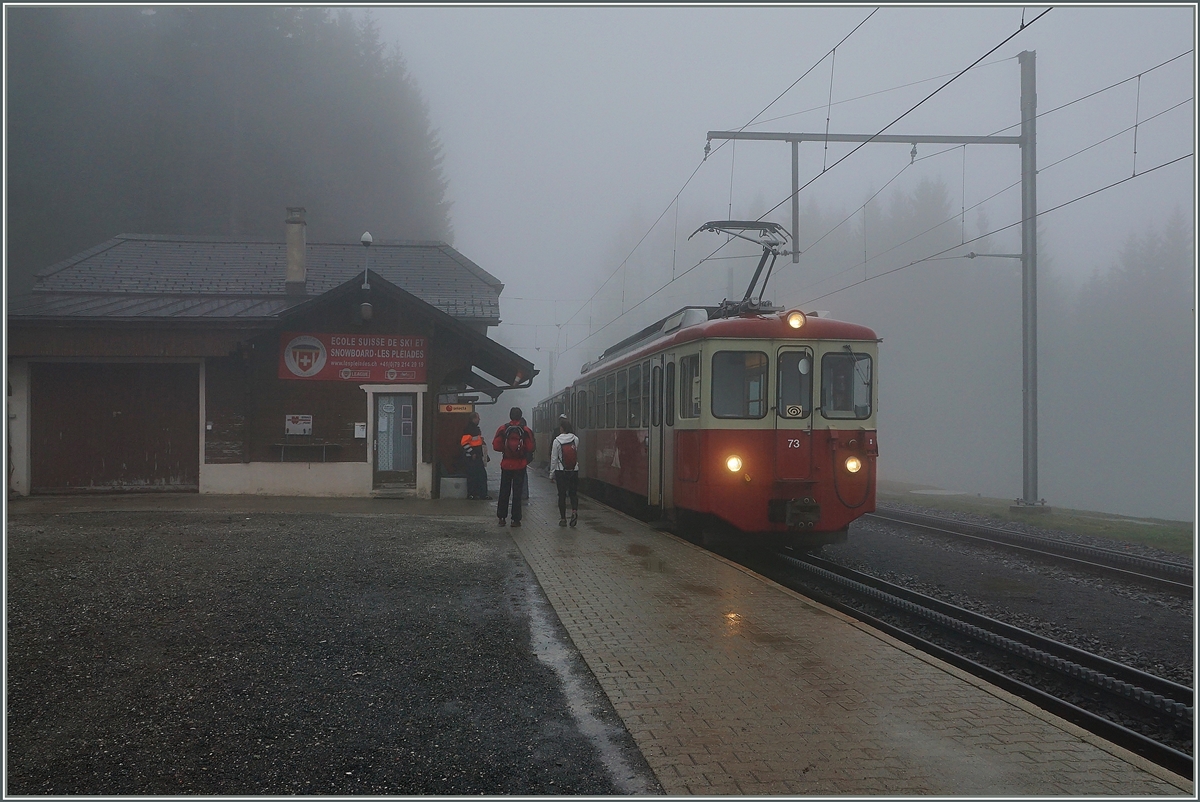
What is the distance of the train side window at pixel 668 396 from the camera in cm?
1116

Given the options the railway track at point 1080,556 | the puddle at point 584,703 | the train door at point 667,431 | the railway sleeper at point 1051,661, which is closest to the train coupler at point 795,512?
the railway sleeper at point 1051,661

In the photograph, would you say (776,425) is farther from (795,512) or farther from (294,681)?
(294,681)

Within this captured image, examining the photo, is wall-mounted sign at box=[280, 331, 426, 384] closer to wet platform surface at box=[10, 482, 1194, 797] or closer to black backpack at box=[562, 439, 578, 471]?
black backpack at box=[562, 439, 578, 471]

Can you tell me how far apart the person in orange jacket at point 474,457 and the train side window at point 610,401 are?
2432mm

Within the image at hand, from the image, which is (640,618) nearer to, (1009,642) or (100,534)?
(1009,642)

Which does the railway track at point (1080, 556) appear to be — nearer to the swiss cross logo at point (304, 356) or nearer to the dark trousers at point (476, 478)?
the dark trousers at point (476, 478)

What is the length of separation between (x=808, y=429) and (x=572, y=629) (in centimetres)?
474

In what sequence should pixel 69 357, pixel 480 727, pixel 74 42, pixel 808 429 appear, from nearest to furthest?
pixel 480 727 < pixel 808 429 < pixel 69 357 < pixel 74 42

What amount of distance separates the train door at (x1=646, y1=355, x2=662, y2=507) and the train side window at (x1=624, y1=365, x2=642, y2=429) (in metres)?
0.66

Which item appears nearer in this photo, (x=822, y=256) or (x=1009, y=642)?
(x=1009, y=642)

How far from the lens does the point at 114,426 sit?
15812mm

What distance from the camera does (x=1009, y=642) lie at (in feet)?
21.7

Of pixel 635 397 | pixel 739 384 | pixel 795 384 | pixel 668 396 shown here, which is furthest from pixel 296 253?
pixel 795 384

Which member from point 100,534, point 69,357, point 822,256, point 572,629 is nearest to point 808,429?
point 572,629
